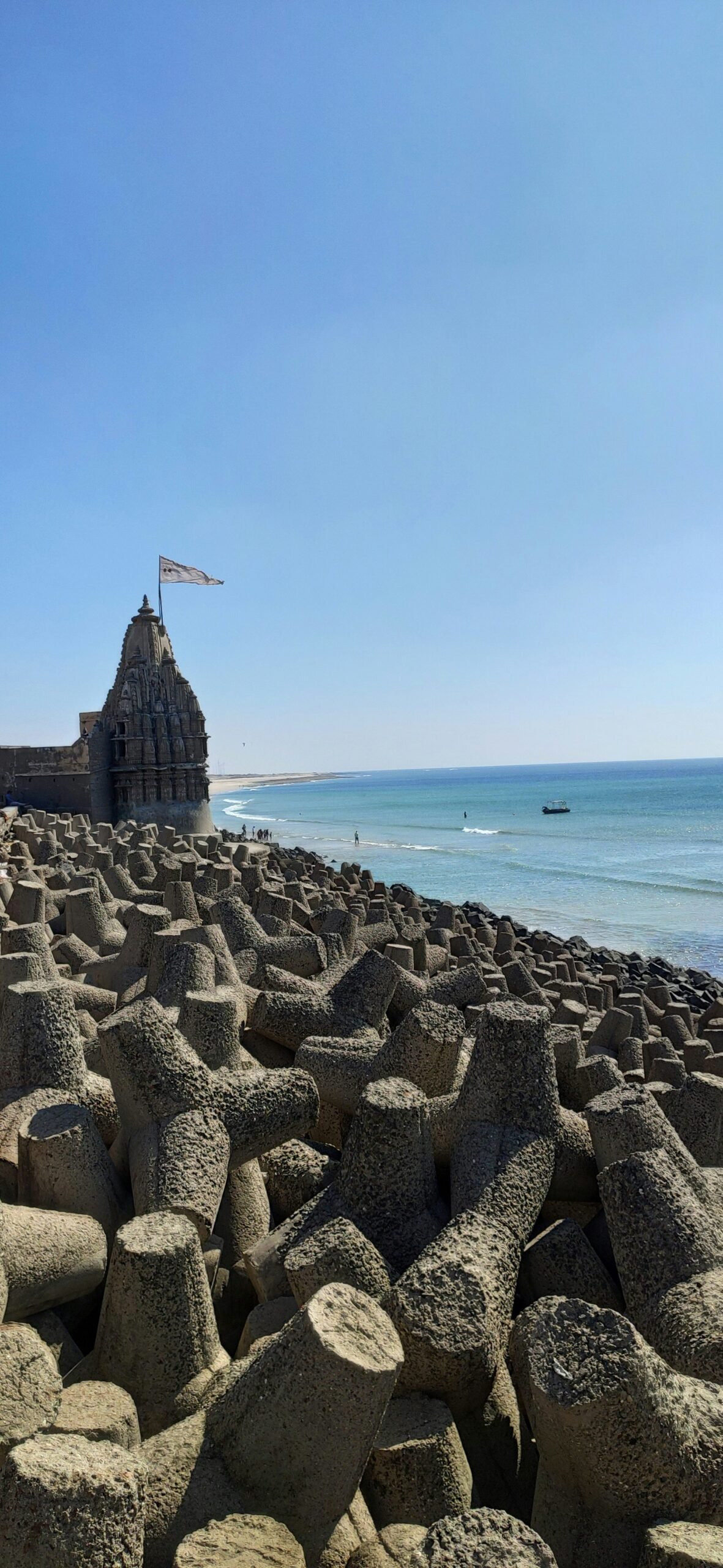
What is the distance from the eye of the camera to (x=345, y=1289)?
197 cm

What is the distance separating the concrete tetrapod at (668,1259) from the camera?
2150 mm

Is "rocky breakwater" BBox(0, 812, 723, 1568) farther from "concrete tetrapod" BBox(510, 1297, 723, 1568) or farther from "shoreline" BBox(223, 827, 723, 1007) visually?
"shoreline" BBox(223, 827, 723, 1007)

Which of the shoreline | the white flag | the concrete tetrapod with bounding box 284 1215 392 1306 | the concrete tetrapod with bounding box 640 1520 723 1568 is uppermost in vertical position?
the white flag

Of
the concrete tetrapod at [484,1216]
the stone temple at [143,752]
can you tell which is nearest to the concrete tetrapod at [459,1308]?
the concrete tetrapod at [484,1216]

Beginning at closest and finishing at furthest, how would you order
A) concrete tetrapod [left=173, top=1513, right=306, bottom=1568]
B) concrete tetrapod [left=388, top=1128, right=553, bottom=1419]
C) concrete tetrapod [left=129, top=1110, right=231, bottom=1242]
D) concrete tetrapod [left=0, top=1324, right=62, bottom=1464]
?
concrete tetrapod [left=173, top=1513, right=306, bottom=1568] → concrete tetrapod [left=0, top=1324, right=62, bottom=1464] → concrete tetrapod [left=388, top=1128, right=553, bottom=1419] → concrete tetrapod [left=129, top=1110, right=231, bottom=1242]

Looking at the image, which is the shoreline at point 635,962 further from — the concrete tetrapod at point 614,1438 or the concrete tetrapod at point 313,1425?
the concrete tetrapod at point 313,1425

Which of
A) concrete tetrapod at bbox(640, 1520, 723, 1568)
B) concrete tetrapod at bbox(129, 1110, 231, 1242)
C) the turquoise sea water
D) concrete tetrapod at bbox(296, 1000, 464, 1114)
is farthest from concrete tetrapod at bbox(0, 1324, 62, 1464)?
the turquoise sea water

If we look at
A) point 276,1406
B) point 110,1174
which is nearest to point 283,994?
point 110,1174

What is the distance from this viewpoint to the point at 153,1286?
6.86 ft

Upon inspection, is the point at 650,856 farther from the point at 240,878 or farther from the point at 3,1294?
the point at 3,1294

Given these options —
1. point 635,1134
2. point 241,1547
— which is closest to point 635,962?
point 635,1134

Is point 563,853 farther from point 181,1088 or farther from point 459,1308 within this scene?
point 459,1308

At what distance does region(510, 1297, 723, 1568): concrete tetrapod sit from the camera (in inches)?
70.6

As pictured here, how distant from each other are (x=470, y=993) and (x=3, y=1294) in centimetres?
358
